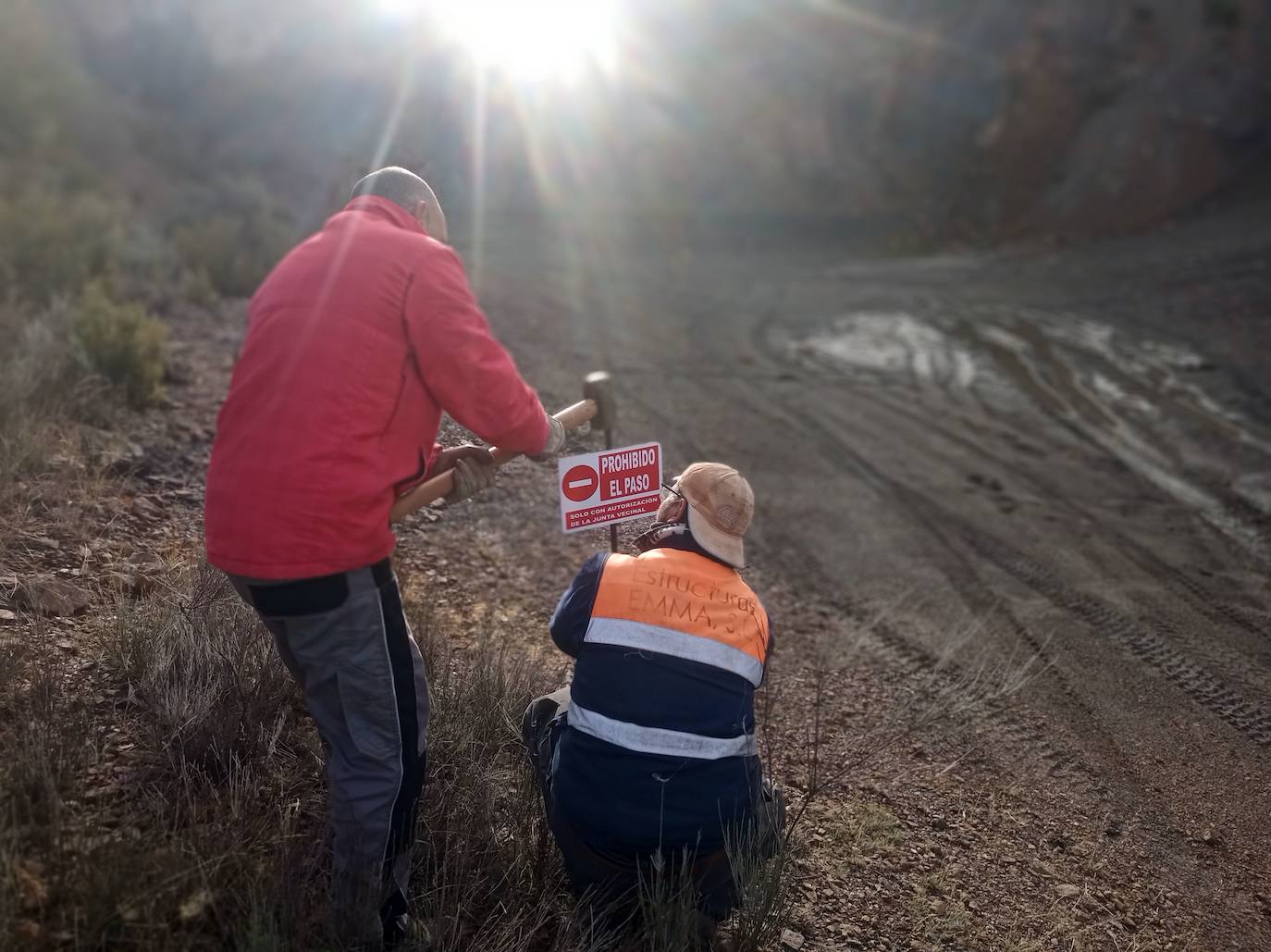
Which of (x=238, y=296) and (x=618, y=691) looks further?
A: (x=238, y=296)

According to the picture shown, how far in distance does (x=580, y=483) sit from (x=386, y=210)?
1054mm

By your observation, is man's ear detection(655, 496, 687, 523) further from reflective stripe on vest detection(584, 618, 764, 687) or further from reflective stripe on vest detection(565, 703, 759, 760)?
reflective stripe on vest detection(565, 703, 759, 760)

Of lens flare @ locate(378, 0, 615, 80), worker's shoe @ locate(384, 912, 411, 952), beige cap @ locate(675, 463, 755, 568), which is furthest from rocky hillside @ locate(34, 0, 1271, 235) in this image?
worker's shoe @ locate(384, 912, 411, 952)

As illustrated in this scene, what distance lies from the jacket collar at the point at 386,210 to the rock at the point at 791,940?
7.83 ft

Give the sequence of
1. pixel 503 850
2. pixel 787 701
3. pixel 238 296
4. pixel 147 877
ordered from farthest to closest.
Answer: pixel 238 296
pixel 787 701
pixel 503 850
pixel 147 877

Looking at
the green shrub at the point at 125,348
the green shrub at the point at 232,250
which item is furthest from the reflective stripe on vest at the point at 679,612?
the green shrub at the point at 232,250

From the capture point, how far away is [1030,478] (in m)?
7.95

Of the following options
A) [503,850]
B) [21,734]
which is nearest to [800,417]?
[503,850]

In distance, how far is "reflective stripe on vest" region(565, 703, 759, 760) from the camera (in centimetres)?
283

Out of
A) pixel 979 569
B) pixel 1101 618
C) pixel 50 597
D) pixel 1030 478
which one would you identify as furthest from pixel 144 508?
pixel 1030 478

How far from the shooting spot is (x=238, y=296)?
11.7 meters

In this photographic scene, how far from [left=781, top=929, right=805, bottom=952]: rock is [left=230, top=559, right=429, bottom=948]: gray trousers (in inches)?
47.2

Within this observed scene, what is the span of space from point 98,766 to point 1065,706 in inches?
155

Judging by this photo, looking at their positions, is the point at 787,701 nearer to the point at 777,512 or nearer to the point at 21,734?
the point at 777,512
